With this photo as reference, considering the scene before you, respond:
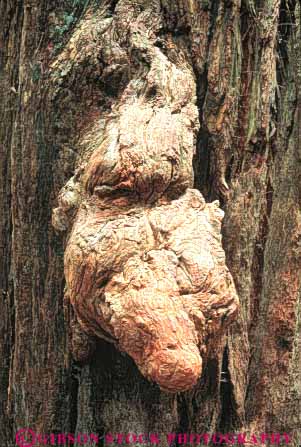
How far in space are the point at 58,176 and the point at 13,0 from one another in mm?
379

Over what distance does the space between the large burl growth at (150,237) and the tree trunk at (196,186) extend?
0.08m

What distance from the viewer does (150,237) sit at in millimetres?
1454

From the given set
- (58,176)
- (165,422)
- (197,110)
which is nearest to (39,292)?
(58,176)

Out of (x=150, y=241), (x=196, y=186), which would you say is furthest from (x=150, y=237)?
(x=196, y=186)

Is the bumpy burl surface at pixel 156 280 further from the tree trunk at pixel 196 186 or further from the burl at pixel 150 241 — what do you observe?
the tree trunk at pixel 196 186

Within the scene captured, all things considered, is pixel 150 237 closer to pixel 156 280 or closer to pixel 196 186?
pixel 156 280

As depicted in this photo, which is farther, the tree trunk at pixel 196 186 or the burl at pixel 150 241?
the tree trunk at pixel 196 186

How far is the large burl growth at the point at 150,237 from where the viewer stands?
4.51ft

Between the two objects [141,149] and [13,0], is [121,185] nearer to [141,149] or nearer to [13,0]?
[141,149]

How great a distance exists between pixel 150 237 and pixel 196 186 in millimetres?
294

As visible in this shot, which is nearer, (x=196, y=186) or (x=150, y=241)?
(x=150, y=241)

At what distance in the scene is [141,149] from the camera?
4.86 ft

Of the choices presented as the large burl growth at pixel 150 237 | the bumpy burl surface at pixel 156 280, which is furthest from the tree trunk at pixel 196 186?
the bumpy burl surface at pixel 156 280

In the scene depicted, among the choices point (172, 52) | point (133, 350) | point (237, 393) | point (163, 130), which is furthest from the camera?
point (237, 393)
